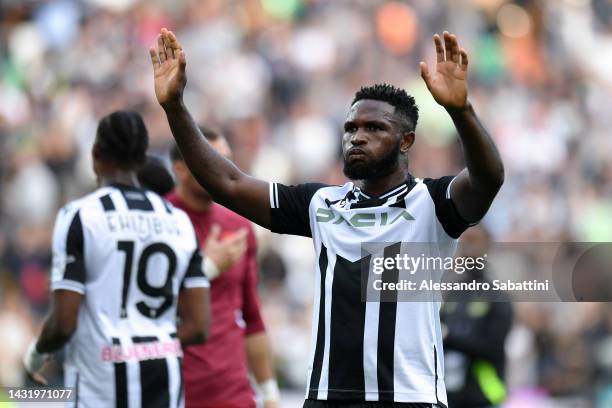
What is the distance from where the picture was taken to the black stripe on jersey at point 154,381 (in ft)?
18.6

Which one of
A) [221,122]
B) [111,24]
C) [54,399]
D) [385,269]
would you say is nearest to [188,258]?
[54,399]

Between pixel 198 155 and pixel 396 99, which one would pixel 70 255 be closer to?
pixel 198 155

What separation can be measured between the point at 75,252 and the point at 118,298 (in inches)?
12.2

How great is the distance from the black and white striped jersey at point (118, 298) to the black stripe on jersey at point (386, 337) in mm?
1523

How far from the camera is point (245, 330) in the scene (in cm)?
717

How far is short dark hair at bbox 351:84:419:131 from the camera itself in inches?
194

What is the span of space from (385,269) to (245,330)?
265 cm

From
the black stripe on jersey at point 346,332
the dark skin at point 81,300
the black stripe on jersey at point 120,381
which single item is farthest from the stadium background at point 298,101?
the black stripe on jersey at point 346,332

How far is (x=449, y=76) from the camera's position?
4461mm

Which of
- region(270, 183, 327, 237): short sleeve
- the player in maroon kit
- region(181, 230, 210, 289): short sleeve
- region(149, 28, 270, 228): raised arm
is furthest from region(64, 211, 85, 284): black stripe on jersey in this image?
the player in maroon kit

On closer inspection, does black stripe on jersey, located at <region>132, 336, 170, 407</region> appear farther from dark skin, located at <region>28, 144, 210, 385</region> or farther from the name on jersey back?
the name on jersey back

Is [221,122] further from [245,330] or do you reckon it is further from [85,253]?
[85,253]

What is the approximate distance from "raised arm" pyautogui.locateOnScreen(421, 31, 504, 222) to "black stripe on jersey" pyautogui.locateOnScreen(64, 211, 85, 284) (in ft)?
6.61

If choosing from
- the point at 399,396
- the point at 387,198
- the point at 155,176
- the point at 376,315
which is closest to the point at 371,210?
A: the point at 387,198
